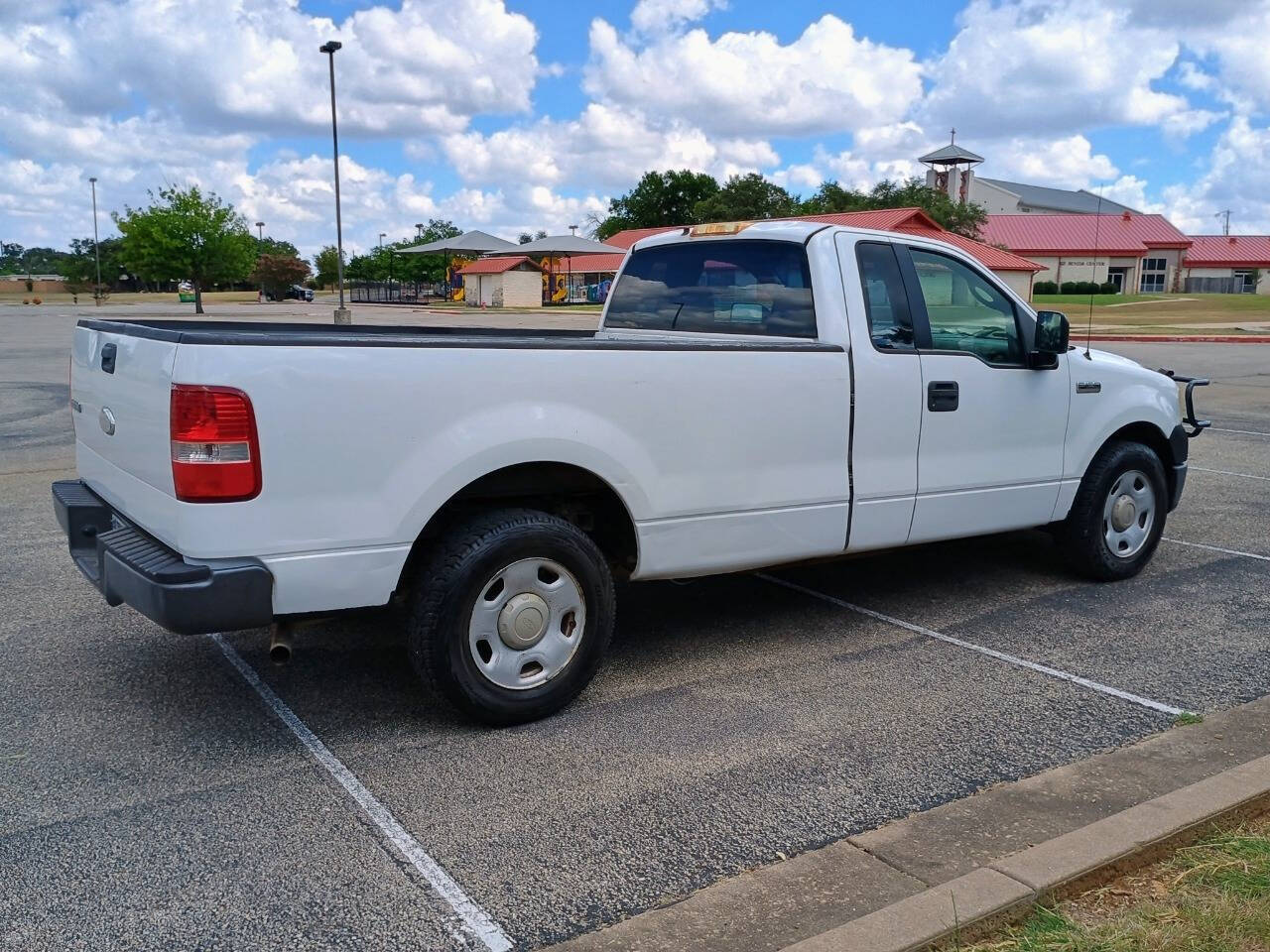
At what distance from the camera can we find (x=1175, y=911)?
313 cm

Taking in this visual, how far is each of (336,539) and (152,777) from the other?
40.8 inches

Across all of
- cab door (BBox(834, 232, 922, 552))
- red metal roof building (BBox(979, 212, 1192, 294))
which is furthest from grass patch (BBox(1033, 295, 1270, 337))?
cab door (BBox(834, 232, 922, 552))

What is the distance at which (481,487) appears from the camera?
441cm

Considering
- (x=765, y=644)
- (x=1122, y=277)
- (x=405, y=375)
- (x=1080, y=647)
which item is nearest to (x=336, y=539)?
(x=405, y=375)

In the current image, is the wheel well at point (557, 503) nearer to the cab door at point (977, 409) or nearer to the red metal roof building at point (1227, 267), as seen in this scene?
the cab door at point (977, 409)

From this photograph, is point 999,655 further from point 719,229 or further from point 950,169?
point 950,169

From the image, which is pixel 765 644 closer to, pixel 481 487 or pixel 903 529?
pixel 903 529

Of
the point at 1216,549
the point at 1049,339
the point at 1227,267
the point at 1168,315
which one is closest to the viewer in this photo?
the point at 1049,339

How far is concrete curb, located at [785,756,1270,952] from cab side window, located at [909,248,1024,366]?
2440 millimetres

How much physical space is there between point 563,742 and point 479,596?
64cm

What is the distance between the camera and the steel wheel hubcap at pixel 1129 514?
256 inches

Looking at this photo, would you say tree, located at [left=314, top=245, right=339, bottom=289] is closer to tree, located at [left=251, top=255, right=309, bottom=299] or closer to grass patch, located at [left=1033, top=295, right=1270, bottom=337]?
tree, located at [left=251, top=255, right=309, bottom=299]

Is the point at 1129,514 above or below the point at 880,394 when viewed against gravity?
below

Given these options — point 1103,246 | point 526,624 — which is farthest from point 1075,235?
point 526,624
